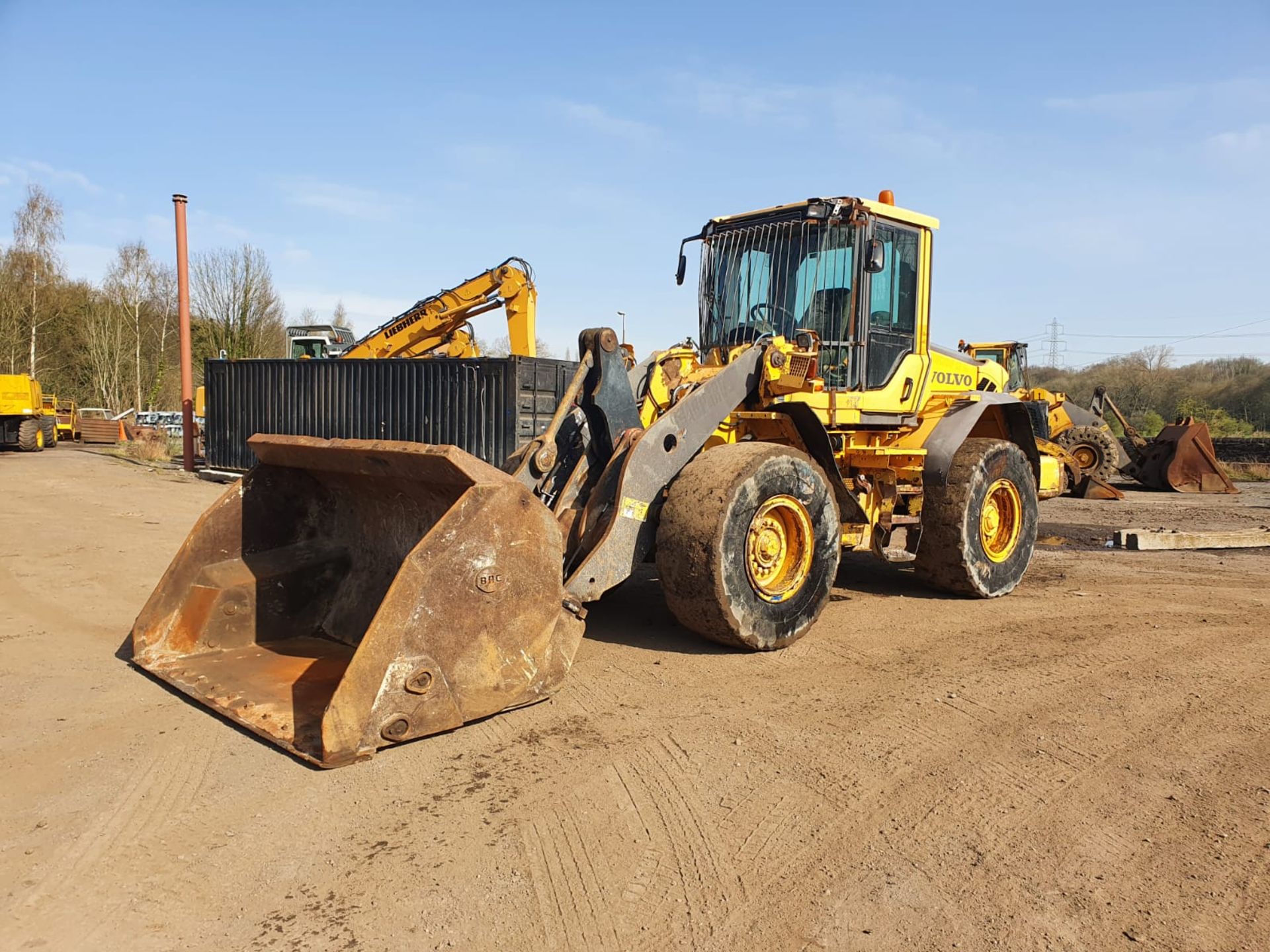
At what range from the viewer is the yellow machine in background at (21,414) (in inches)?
925

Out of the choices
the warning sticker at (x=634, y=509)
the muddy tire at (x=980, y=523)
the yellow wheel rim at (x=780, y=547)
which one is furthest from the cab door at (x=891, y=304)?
the warning sticker at (x=634, y=509)

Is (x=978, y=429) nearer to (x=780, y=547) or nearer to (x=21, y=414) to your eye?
(x=780, y=547)

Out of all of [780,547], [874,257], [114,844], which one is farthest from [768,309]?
[114,844]

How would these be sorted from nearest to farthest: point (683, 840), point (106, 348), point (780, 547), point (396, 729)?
point (683, 840), point (396, 729), point (780, 547), point (106, 348)

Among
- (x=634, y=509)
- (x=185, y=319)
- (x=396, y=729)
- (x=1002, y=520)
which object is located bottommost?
(x=396, y=729)

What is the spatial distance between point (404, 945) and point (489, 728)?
157cm

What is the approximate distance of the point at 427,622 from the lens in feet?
12.4

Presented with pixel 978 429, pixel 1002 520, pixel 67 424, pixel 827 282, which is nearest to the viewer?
pixel 827 282

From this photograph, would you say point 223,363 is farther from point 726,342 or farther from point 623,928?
point 623,928

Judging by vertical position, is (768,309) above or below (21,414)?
above

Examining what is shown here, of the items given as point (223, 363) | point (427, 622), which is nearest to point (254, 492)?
point (427, 622)

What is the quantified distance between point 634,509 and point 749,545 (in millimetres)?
725

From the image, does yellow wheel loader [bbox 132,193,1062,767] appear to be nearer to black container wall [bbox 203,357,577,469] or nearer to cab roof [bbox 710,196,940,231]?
cab roof [bbox 710,196,940,231]

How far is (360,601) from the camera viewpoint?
5.23 meters
